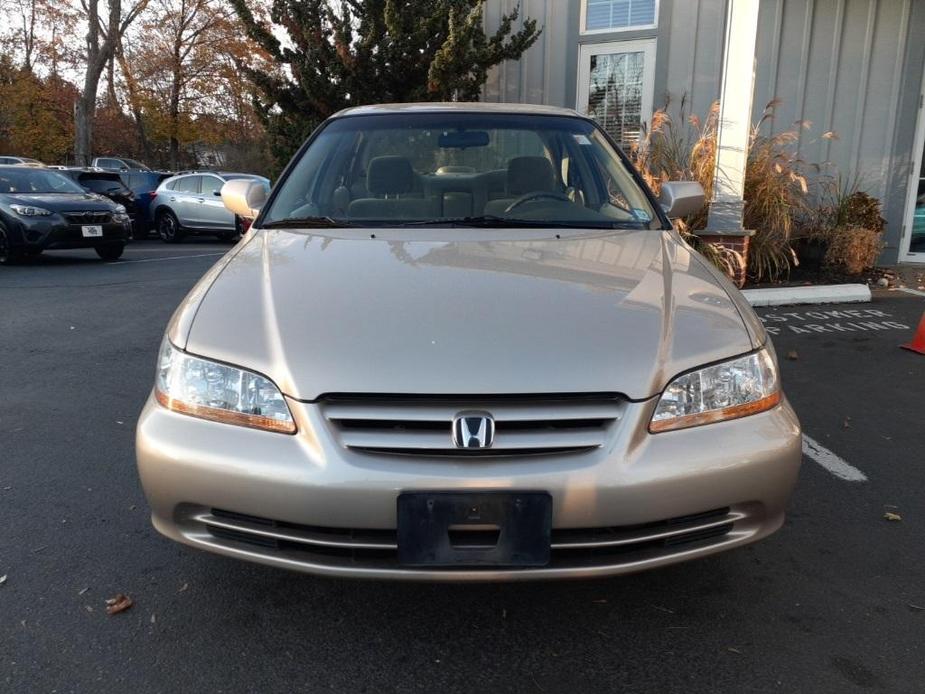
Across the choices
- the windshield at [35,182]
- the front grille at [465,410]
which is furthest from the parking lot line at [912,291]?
the windshield at [35,182]

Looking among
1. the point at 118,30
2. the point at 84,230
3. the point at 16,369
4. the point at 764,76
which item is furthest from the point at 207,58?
the point at 16,369

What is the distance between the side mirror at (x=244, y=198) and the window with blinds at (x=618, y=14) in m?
7.46

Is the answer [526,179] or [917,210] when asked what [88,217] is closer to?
[526,179]

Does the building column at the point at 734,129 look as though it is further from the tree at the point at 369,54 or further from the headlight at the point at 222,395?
the headlight at the point at 222,395

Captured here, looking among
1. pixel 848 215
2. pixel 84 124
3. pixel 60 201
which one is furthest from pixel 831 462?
pixel 84 124

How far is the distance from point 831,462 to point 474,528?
7.87ft

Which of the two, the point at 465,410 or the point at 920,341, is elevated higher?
the point at 465,410

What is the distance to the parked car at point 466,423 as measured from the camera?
1.82 metres

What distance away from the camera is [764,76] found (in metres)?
8.87

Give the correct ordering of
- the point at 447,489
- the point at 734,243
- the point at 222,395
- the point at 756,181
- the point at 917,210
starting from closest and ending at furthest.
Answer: the point at 447,489
the point at 222,395
the point at 734,243
the point at 756,181
the point at 917,210

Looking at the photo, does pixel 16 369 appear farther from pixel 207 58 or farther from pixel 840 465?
pixel 207 58

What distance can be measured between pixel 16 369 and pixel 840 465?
5015 mm

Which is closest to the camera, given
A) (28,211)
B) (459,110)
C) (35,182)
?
(459,110)

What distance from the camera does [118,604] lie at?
91.3 inches
